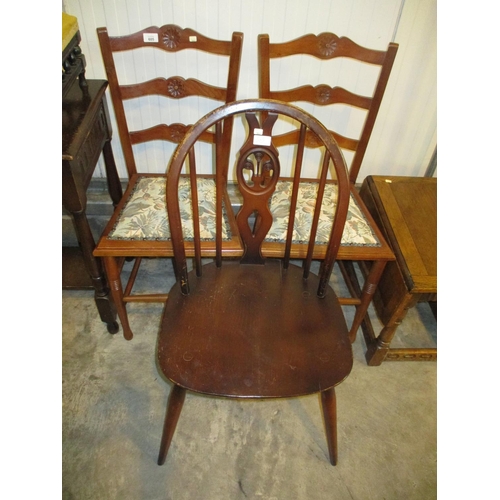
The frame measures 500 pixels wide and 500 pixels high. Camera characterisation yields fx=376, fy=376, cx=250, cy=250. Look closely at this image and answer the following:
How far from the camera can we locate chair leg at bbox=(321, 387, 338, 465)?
104 centimetres

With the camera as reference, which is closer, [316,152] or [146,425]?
[146,425]

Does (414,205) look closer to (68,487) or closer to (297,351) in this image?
(297,351)

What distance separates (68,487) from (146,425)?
0.27 metres

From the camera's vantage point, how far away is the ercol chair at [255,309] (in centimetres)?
88

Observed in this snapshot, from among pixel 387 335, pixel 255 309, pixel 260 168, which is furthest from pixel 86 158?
pixel 387 335

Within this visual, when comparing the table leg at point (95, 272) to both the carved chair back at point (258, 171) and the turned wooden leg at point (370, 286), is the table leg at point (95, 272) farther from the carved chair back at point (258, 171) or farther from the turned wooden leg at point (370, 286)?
the turned wooden leg at point (370, 286)

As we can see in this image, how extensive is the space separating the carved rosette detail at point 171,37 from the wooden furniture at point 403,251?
87 cm

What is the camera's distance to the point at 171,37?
1.15m

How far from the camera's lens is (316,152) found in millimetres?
1686

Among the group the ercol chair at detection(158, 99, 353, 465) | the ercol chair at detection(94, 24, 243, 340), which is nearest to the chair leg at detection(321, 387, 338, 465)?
the ercol chair at detection(158, 99, 353, 465)

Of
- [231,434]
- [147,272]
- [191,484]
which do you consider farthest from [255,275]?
[147,272]

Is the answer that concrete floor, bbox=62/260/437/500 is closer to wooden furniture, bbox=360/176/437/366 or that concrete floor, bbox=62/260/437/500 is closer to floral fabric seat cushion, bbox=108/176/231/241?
wooden furniture, bbox=360/176/437/366

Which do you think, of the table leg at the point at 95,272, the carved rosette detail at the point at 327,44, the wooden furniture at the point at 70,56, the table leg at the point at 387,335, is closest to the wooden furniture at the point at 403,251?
the table leg at the point at 387,335
